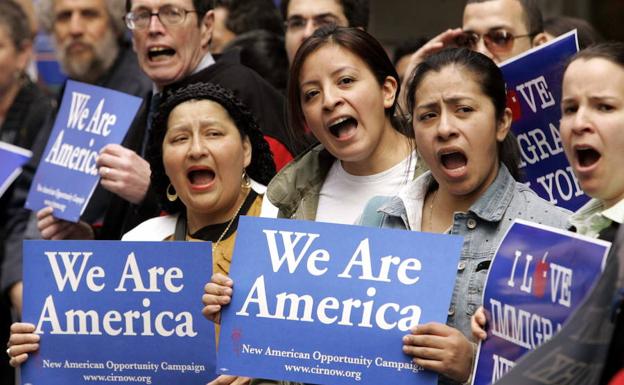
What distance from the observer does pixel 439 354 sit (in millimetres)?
4180

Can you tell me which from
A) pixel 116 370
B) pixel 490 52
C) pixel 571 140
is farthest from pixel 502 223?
pixel 490 52

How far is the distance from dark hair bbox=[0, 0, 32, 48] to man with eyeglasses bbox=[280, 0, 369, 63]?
6.89 feet

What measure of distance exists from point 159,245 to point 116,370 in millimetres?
471

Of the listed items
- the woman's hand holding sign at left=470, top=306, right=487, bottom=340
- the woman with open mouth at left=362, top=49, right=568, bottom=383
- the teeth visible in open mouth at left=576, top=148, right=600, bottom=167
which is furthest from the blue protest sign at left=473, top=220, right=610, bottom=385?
the teeth visible in open mouth at left=576, top=148, right=600, bottom=167

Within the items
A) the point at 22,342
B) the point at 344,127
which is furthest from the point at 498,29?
the point at 22,342

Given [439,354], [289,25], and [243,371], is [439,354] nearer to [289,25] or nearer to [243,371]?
[243,371]

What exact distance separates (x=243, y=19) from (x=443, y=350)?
3.96 meters

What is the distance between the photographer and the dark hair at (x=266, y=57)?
7.14 m

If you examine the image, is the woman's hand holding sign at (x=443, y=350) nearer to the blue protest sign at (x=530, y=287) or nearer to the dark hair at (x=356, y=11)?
the blue protest sign at (x=530, y=287)

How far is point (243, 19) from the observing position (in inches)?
A: 307

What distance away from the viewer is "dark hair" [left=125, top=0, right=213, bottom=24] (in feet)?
21.0

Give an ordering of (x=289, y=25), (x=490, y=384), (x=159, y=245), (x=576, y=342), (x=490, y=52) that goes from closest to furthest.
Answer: (x=576, y=342) → (x=490, y=384) → (x=159, y=245) → (x=490, y=52) → (x=289, y=25)

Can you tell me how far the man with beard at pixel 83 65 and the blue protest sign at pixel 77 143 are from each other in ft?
0.85

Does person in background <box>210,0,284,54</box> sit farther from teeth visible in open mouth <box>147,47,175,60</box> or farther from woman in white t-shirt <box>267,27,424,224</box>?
woman in white t-shirt <box>267,27,424,224</box>
